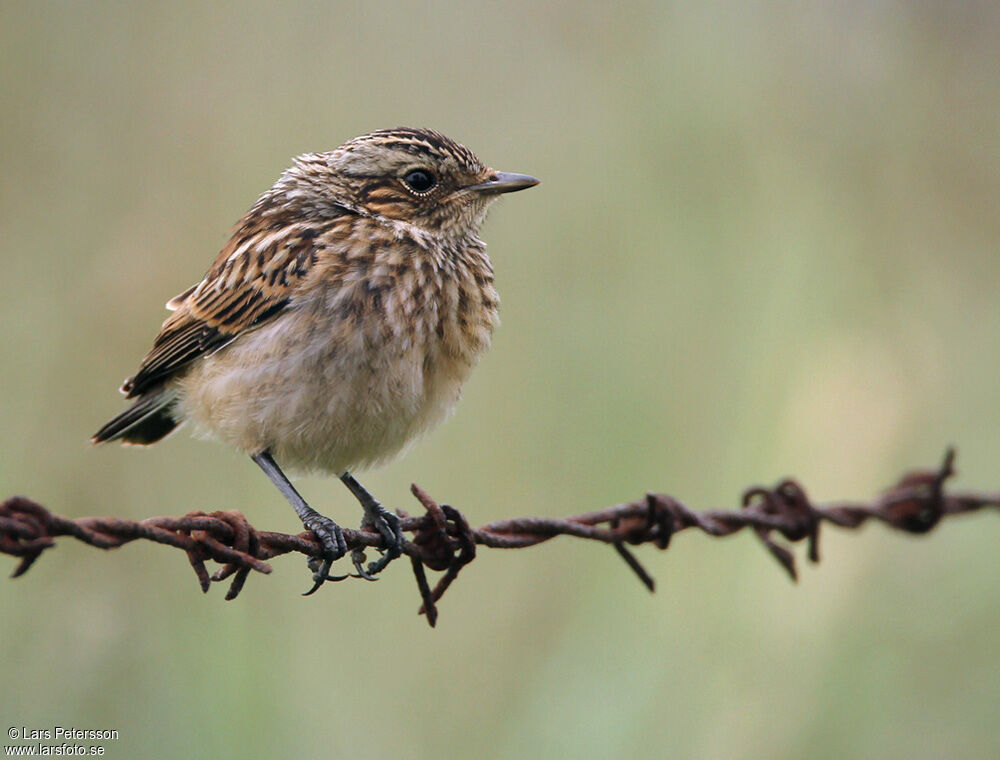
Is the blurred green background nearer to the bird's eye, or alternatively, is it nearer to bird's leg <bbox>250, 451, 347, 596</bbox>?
the bird's eye

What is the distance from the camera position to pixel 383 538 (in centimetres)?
455

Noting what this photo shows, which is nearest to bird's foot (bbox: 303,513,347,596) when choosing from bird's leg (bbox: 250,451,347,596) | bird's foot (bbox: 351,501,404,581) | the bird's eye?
bird's leg (bbox: 250,451,347,596)

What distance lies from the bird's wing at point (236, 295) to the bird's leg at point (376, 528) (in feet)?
2.93

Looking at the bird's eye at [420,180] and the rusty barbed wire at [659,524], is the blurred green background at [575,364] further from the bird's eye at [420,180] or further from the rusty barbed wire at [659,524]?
the rusty barbed wire at [659,524]

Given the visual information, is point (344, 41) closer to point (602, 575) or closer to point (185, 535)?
point (602, 575)

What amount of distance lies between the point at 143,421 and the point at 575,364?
8.22 feet

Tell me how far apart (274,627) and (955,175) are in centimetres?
509

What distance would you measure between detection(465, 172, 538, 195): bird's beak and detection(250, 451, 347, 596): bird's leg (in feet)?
4.85

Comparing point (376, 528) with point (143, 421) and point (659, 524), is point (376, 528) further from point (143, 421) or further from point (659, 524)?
point (659, 524)

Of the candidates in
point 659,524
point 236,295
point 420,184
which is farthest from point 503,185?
point 659,524

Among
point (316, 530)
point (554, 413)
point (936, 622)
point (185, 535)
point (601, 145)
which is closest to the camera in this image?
point (185, 535)

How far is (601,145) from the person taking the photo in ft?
25.1

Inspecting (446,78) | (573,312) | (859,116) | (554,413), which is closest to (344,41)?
(446,78)

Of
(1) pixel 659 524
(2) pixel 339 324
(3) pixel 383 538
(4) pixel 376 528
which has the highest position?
(2) pixel 339 324
